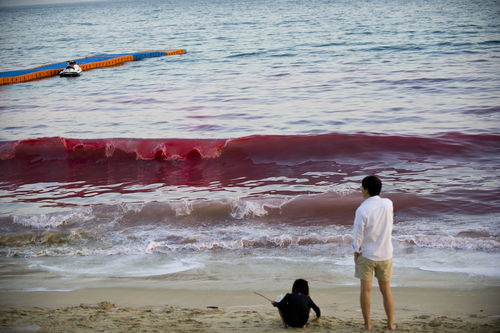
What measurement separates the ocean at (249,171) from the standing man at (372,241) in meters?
1.47

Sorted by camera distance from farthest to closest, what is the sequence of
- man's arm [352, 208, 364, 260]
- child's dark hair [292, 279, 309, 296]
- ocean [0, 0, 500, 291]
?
ocean [0, 0, 500, 291] → child's dark hair [292, 279, 309, 296] → man's arm [352, 208, 364, 260]

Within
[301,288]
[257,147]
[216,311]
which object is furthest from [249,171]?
[301,288]

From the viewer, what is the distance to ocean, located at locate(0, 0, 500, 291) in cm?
699

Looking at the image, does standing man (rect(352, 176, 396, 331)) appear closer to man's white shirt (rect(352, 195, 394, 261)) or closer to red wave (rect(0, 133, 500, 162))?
man's white shirt (rect(352, 195, 394, 261))

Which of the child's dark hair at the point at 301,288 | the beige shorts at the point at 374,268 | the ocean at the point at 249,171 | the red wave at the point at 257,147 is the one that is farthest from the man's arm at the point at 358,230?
the red wave at the point at 257,147

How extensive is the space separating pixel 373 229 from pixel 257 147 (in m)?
9.55

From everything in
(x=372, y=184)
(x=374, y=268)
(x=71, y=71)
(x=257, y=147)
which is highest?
(x=71, y=71)

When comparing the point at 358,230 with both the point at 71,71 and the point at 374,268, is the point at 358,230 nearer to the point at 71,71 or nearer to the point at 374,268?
the point at 374,268

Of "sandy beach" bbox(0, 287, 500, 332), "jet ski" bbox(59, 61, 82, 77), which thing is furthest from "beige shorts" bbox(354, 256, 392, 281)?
"jet ski" bbox(59, 61, 82, 77)

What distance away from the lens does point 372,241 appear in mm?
4621

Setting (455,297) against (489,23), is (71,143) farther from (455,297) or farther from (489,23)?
(489,23)

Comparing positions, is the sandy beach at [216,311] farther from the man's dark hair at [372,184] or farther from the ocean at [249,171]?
the man's dark hair at [372,184]

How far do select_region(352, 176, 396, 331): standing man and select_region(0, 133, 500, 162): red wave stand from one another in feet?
28.1

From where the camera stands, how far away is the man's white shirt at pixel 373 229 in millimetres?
4566
